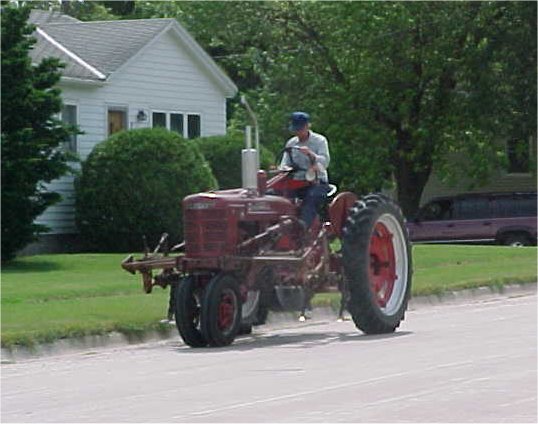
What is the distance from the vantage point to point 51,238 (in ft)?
109

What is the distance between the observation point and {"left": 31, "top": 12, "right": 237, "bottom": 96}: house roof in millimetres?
34281

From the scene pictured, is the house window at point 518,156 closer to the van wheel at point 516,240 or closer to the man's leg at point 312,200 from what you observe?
the van wheel at point 516,240

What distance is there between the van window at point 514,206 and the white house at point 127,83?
8.36 meters

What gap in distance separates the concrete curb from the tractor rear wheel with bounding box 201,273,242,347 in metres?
1.37

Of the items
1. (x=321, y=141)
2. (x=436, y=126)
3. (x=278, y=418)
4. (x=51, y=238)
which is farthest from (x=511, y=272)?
(x=436, y=126)

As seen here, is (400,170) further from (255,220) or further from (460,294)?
(255,220)

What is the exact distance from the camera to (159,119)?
36.2 metres

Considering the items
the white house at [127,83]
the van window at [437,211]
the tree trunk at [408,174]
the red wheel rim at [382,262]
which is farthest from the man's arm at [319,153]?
the tree trunk at [408,174]

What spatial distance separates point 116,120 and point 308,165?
65.8 ft

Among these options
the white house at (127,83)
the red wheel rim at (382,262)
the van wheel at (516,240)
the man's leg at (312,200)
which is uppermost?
the white house at (127,83)

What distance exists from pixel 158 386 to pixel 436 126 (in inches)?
1245

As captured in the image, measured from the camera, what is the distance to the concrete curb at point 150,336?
49.5 ft

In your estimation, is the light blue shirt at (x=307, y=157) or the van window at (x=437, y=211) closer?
the light blue shirt at (x=307, y=157)

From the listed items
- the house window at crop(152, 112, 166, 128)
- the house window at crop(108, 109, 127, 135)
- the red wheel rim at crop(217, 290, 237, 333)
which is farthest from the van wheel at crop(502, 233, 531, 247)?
the red wheel rim at crop(217, 290, 237, 333)
